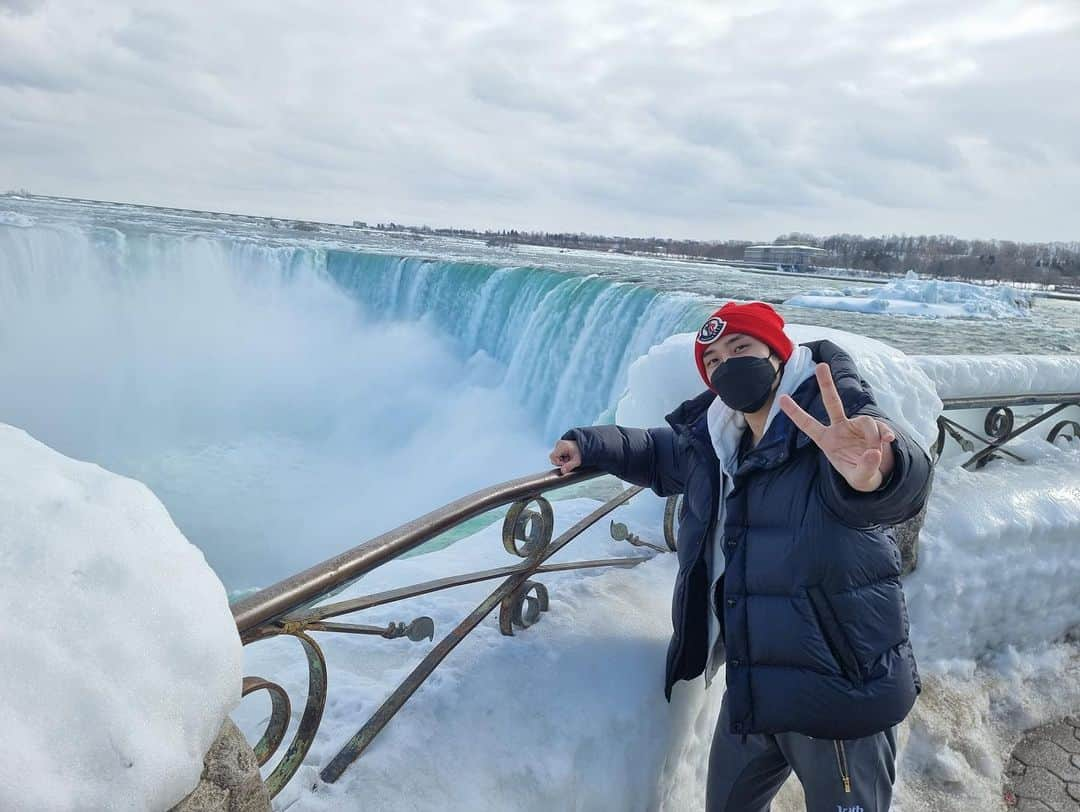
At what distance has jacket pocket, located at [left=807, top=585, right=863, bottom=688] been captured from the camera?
1570 mm

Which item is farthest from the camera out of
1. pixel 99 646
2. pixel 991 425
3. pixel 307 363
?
pixel 307 363

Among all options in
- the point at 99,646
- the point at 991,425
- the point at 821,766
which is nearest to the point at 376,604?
the point at 99,646

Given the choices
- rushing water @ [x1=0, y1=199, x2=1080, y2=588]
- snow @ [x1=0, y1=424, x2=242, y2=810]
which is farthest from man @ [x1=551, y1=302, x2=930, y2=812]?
rushing water @ [x1=0, y1=199, x2=1080, y2=588]

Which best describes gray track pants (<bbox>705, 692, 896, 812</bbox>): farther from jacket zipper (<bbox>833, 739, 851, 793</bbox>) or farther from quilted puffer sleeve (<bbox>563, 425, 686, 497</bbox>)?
quilted puffer sleeve (<bbox>563, 425, 686, 497</bbox>)

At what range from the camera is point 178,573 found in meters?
1.05

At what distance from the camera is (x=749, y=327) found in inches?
69.4

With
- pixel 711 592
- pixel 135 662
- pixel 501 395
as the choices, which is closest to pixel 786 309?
pixel 501 395

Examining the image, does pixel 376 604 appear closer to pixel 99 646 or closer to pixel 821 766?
pixel 99 646

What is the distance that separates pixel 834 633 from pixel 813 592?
104mm

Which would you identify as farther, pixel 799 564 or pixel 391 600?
pixel 391 600

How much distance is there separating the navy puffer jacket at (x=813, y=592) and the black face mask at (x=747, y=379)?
8 cm

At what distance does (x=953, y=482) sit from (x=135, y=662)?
369cm

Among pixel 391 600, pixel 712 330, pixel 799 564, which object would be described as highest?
pixel 712 330

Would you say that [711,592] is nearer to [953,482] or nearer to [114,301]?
[953,482]
